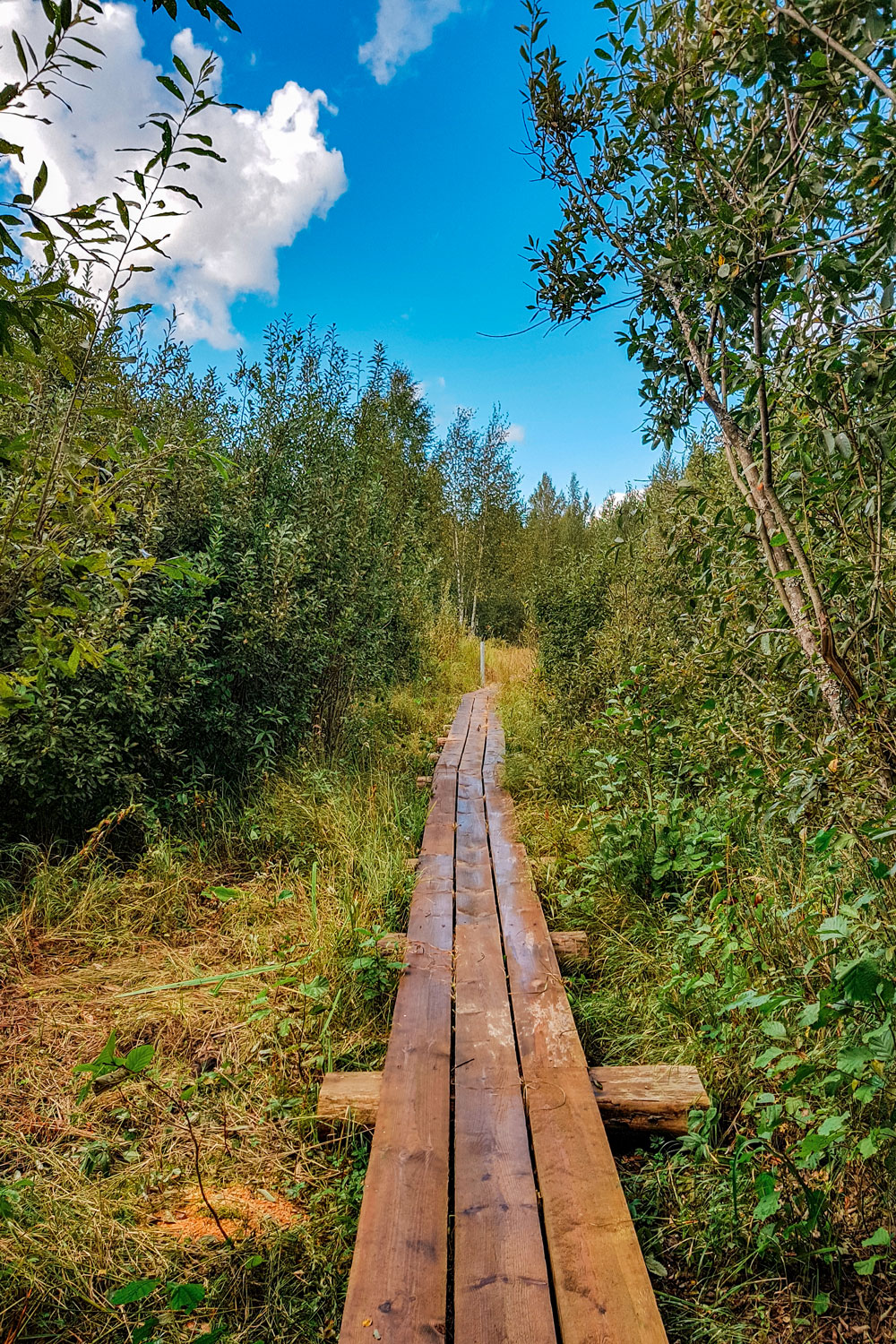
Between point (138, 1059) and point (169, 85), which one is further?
point (138, 1059)

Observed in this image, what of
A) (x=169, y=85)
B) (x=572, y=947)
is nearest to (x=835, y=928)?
(x=572, y=947)

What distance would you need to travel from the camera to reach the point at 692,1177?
2.09m

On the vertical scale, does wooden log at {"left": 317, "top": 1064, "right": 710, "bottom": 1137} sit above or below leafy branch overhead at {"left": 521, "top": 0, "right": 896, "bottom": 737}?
below

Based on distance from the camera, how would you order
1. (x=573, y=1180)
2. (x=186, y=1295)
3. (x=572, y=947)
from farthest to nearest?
(x=572, y=947), (x=573, y=1180), (x=186, y=1295)

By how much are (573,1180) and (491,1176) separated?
0.24 m

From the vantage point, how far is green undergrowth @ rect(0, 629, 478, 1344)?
1.84 meters

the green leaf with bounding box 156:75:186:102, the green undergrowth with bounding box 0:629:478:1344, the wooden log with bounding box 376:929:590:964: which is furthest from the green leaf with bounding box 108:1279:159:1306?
the green leaf with bounding box 156:75:186:102

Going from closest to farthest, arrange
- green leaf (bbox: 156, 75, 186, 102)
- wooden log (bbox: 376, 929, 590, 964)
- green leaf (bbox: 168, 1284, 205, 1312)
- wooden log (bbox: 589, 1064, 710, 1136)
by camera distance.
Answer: green leaf (bbox: 156, 75, 186, 102), green leaf (bbox: 168, 1284, 205, 1312), wooden log (bbox: 589, 1064, 710, 1136), wooden log (bbox: 376, 929, 590, 964)

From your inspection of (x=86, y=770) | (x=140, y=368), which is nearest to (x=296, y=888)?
(x=86, y=770)

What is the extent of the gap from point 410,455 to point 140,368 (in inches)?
383

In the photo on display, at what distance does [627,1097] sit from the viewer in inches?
89.3

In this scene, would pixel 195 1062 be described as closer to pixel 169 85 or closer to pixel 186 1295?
pixel 186 1295

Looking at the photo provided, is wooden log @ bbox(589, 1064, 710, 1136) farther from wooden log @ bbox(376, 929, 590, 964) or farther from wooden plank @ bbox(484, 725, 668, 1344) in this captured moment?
wooden log @ bbox(376, 929, 590, 964)

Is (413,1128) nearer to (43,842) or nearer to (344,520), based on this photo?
(43,842)
